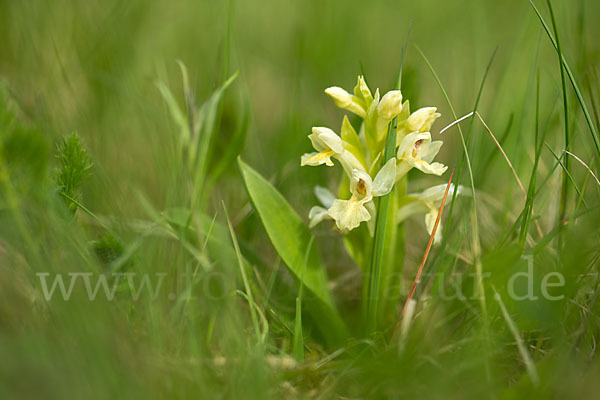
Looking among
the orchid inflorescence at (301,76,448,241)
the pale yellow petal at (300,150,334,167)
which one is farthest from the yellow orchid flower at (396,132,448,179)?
the pale yellow petal at (300,150,334,167)

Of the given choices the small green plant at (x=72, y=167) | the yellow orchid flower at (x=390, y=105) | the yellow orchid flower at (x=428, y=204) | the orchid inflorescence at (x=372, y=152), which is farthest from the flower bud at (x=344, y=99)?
the small green plant at (x=72, y=167)

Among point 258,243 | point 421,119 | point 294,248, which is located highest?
point 421,119

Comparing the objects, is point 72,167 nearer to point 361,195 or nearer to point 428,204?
point 361,195

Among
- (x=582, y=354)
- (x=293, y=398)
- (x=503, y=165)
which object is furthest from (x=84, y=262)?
(x=503, y=165)

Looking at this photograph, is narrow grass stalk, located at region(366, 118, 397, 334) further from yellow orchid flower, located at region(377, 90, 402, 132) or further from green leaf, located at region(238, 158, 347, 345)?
green leaf, located at region(238, 158, 347, 345)

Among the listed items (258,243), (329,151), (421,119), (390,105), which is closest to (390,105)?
(390,105)

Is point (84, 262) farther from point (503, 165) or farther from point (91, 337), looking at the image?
point (503, 165)

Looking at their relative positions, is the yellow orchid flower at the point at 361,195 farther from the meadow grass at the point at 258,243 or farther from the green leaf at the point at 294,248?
the green leaf at the point at 294,248
